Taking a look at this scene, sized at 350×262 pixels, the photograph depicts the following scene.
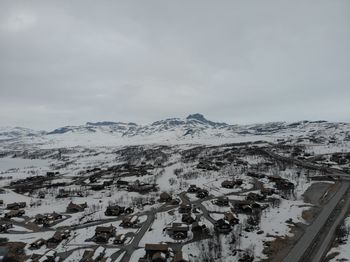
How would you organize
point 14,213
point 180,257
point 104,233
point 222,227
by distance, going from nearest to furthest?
point 180,257 → point 104,233 → point 222,227 → point 14,213

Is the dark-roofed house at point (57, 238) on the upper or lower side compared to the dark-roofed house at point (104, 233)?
lower

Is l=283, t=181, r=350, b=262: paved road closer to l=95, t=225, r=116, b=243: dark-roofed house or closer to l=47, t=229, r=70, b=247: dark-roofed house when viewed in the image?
l=95, t=225, r=116, b=243: dark-roofed house

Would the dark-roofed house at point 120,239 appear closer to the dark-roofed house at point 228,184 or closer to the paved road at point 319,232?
the paved road at point 319,232

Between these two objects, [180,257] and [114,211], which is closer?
[180,257]

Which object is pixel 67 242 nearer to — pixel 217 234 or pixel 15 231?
pixel 15 231

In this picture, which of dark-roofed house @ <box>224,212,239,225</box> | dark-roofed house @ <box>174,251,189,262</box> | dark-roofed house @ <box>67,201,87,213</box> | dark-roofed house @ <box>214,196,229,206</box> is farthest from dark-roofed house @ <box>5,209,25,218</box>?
dark-roofed house @ <box>224,212,239,225</box>

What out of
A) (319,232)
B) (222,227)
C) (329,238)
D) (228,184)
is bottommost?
(222,227)

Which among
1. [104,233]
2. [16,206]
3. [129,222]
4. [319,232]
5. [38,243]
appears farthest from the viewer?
[16,206]

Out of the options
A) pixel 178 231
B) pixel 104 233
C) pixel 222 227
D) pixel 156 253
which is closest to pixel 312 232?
pixel 222 227

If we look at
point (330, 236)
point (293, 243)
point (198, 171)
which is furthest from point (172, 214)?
point (198, 171)

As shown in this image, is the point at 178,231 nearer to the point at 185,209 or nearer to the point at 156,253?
the point at 156,253

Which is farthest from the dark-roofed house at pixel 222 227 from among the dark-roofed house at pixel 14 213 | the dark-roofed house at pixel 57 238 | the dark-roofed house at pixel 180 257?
the dark-roofed house at pixel 14 213
